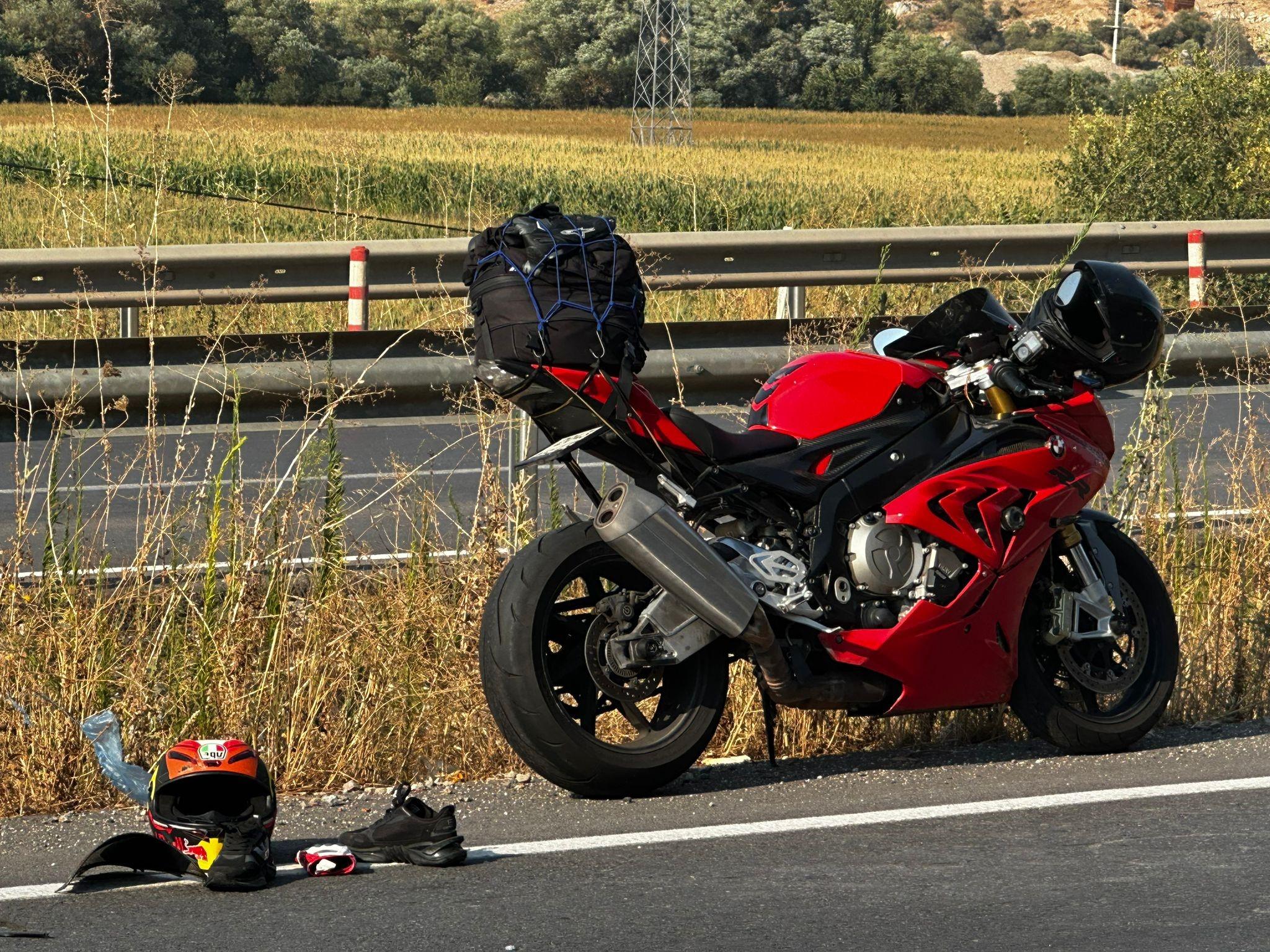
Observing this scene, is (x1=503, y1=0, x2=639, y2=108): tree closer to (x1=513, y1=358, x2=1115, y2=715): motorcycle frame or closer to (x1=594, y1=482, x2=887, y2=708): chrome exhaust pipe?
(x1=513, y1=358, x2=1115, y2=715): motorcycle frame

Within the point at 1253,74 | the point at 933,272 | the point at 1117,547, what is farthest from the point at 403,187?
the point at 1117,547

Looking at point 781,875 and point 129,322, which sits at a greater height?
point 129,322

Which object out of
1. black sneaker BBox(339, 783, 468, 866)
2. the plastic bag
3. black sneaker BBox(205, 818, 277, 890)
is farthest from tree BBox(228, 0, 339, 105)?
black sneaker BBox(205, 818, 277, 890)

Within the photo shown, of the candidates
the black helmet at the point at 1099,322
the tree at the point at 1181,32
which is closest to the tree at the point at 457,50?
the tree at the point at 1181,32

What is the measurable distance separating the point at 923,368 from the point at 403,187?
2318 cm

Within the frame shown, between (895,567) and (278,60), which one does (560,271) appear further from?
(278,60)

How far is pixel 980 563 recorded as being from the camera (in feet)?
18.2

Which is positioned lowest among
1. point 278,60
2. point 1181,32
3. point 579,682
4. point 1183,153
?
point 579,682

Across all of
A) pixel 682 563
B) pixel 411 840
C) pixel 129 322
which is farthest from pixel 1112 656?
pixel 129 322

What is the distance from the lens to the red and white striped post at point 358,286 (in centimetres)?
983

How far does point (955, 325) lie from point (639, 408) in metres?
1.28

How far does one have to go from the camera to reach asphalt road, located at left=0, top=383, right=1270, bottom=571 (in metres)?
6.71

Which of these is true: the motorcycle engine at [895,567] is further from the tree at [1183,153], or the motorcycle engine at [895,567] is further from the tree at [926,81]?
the tree at [926,81]

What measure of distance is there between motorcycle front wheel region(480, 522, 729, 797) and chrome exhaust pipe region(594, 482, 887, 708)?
0.51ft
